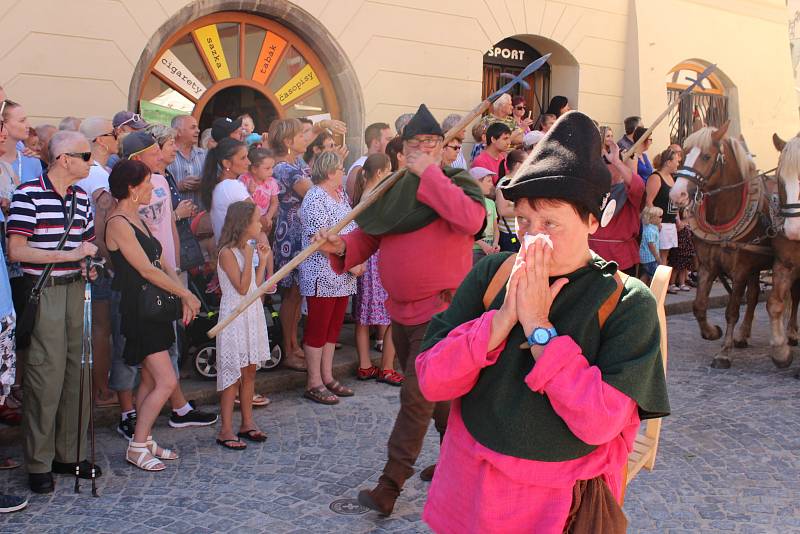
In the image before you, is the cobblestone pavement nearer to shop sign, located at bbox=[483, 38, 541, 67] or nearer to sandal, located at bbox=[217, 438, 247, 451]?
sandal, located at bbox=[217, 438, 247, 451]

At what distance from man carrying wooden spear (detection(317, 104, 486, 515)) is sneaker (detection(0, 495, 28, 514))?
5.59 ft

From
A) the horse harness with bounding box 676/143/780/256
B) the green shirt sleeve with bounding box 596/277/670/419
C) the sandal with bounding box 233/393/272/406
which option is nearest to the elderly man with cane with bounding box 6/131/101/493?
the sandal with bounding box 233/393/272/406

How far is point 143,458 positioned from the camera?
15.3 ft

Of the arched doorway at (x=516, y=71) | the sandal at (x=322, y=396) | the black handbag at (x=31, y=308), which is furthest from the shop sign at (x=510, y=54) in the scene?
the black handbag at (x=31, y=308)

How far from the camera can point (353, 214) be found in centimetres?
388

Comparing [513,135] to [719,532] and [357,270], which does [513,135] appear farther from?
[719,532]

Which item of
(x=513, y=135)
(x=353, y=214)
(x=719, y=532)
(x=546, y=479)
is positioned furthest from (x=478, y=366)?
(x=513, y=135)

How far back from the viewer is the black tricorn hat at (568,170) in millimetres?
2006

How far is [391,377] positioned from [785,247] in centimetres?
363

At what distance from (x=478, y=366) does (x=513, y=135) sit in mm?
7022

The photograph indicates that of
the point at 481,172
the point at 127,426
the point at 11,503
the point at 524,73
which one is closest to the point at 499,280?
the point at 524,73

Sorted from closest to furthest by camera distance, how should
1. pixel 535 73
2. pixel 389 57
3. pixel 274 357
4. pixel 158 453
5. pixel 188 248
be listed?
pixel 158 453 → pixel 188 248 → pixel 274 357 → pixel 389 57 → pixel 535 73

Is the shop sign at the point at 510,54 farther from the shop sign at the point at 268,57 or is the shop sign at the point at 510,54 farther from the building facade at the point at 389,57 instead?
the shop sign at the point at 268,57

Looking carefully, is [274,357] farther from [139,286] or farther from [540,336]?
[540,336]
